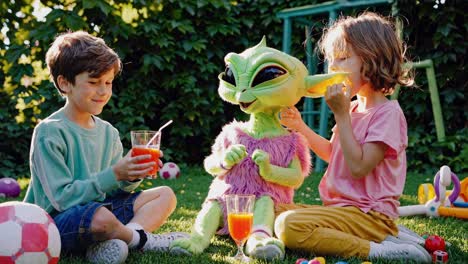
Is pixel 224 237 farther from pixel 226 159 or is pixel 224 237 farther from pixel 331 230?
pixel 331 230

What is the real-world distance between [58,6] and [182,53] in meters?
1.54

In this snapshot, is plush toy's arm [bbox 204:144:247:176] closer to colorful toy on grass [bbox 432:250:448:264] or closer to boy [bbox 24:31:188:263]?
boy [bbox 24:31:188:263]

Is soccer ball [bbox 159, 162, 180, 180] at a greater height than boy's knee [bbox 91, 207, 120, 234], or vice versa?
boy's knee [bbox 91, 207, 120, 234]

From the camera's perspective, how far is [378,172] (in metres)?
2.78

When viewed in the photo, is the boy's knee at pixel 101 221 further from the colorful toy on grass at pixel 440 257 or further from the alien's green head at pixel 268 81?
the colorful toy on grass at pixel 440 257

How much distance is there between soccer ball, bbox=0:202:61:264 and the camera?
211cm

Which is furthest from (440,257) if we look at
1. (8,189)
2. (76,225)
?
(8,189)

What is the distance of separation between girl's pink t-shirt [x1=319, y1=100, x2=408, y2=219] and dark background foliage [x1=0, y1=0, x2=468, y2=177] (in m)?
3.74

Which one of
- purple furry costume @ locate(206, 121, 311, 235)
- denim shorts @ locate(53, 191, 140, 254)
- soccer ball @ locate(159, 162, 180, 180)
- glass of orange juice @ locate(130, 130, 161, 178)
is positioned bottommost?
soccer ball @ locate(159, 162, 180, 180)

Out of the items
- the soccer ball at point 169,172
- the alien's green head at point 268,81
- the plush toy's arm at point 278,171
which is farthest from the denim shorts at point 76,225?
the soccer ball at point 169,172

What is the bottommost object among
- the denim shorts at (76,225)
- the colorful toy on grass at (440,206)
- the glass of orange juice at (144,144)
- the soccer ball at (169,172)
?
the soccer ball at (169,172)

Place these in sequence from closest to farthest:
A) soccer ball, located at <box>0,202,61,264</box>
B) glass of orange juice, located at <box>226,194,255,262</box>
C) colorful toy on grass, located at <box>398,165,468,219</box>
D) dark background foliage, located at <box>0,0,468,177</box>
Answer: soccer ball, located at <box>0,202,61,264</box> < glass of orange juice, located at <box>226,194,255,262</box> < colorful toy on grass, located at <box>398,165,468,219</box> < dark background foliage, located at <box>0,0,468,177</box>

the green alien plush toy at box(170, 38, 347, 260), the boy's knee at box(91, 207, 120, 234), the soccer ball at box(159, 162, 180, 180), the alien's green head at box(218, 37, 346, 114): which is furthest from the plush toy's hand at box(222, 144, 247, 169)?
the soccer ball at box(159, 162, 180, 180)

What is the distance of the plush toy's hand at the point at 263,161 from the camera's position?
2.83 metres
